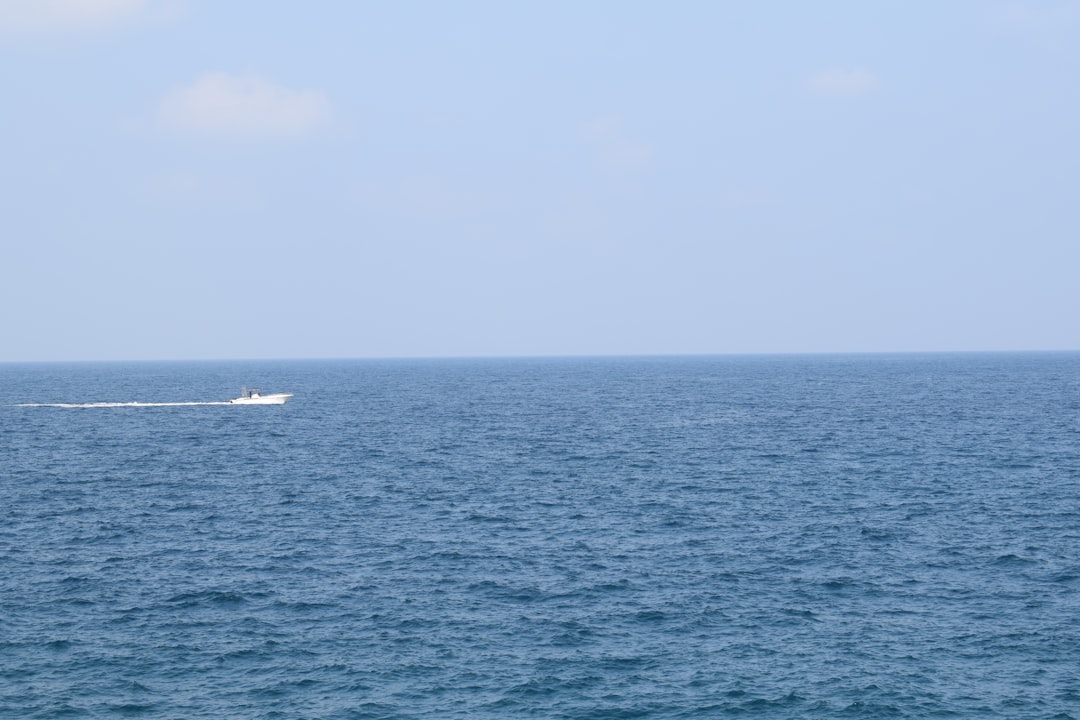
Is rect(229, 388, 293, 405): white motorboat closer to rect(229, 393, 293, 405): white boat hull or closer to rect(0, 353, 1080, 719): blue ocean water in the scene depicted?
rect(229, 393, 293, 405): white boat hull

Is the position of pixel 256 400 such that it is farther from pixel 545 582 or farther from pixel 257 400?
pixel 545 582

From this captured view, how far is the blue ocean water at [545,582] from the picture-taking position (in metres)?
37.8

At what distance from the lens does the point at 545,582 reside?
52125mm

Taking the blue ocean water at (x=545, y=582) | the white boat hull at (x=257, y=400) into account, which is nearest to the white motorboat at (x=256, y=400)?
the white boat hull at (x=257, y=400)

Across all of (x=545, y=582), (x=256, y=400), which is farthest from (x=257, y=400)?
(x=545, y=582)

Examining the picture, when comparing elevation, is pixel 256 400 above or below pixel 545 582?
above

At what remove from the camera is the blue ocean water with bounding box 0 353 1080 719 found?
124ft

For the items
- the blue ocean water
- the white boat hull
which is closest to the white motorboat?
the white boat hull

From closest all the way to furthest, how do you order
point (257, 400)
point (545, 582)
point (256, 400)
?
point (545, 582)
point (256, 400)
point (257, 400)

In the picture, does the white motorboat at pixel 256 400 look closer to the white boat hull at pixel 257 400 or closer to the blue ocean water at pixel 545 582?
the white boat hull at pixel 257 400

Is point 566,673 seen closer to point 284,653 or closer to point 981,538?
point 284,653

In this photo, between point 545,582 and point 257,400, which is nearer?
point 545,582

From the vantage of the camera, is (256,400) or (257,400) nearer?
(256,400)

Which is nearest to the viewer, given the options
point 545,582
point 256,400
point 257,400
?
point 545,582
